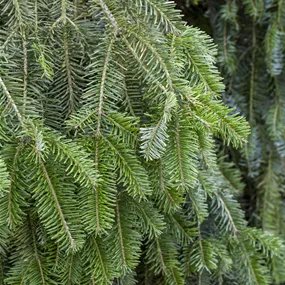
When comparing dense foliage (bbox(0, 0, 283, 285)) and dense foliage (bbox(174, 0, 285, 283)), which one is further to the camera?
dense foliage (bbox(174, 0, 285, 283))

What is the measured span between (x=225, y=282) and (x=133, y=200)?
48cm

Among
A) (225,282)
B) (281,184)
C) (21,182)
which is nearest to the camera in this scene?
(21,182)

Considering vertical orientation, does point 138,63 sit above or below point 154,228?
above

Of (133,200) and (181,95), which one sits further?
(133,200)

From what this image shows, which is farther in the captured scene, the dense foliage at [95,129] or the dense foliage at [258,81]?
the dense foliage at [258,81]

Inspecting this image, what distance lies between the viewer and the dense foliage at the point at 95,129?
0.59 m

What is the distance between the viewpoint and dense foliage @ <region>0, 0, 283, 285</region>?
592mm

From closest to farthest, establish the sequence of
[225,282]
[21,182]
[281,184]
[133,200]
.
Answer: [21,182]
[133,200]
[225,282]
[281,184]

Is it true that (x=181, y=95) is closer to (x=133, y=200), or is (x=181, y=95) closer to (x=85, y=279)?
(x=133, y=200)

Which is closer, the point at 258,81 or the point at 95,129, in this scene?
the point at 95,129

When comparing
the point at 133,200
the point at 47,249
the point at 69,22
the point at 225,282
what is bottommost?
the point at 225,282

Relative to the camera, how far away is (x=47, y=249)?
72 centimetres

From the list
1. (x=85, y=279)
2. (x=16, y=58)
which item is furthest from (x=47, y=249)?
(x=16, y=58)

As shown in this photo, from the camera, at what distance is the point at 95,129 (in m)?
0.64
